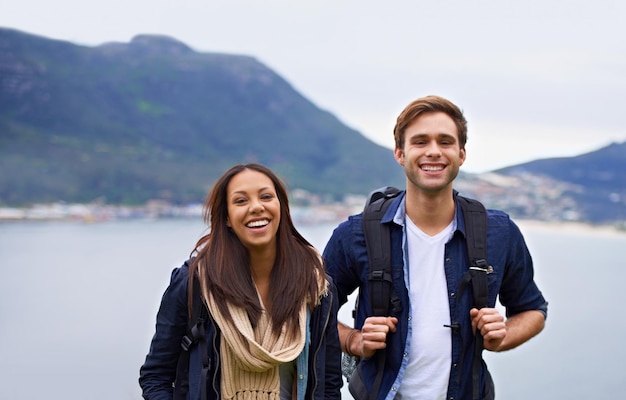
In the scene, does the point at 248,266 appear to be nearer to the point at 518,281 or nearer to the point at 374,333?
the point at 374,333

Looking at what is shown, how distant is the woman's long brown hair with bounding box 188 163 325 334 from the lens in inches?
82.8

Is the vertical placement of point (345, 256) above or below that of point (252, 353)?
above

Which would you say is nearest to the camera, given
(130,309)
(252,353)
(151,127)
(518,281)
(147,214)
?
(252,353)

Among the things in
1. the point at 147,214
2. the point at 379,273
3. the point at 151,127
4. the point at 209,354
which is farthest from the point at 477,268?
the point at 151,127

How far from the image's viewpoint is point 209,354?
2.08m

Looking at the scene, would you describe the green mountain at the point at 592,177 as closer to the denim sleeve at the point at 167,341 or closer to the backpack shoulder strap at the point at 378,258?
the backpack shoulder strap at the point at 378,258

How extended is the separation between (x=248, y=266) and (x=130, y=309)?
1440 inches

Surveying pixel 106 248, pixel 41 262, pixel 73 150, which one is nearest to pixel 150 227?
pixel 106 248

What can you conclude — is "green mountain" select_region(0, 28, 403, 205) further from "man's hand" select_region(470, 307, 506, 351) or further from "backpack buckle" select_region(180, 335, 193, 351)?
"man's hand" select_region(470, 307, 506, 351)

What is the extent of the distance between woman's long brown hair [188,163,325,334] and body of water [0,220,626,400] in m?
8.75

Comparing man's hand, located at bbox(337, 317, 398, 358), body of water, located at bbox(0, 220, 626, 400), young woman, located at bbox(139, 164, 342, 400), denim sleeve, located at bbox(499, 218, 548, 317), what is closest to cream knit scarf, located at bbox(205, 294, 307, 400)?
young woman, located at bbox(139, 164, 342, 400)

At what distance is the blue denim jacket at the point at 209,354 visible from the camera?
2082 mm

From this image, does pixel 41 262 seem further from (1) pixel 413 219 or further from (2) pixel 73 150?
(1) pixel 413 219

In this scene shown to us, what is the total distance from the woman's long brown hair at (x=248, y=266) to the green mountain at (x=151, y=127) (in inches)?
1699
